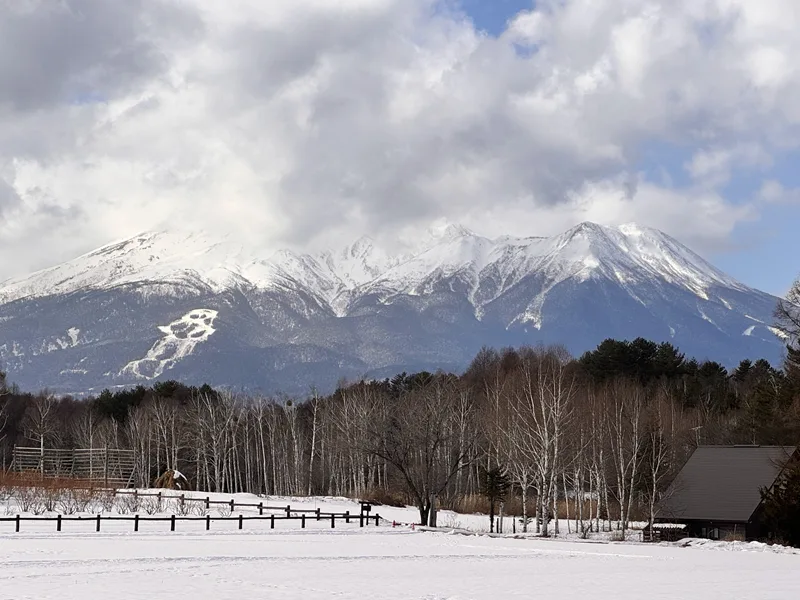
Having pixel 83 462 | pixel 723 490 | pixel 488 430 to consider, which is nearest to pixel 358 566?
pixel 723 490

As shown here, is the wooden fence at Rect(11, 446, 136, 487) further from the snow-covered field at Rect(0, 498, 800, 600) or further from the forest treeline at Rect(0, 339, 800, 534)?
the snow-covered field at Rect(0, 498, 800, 600)

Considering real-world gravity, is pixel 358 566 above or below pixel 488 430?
below

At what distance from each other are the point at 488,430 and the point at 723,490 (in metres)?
21.3

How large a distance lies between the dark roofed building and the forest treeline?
5.64ft

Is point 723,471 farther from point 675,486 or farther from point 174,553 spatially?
point 174,553

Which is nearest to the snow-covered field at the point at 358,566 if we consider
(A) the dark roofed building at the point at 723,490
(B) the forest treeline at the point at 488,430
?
(A) the dark roofed building at the point at 723,490

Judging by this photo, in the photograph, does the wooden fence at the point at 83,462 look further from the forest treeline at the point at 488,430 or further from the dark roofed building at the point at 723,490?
the dark roofed building at the point at 723,490

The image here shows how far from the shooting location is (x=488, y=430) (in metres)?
79.5

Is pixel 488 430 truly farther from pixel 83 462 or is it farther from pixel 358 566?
pixel 83 462

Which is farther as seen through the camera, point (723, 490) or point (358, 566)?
point (723, 490)

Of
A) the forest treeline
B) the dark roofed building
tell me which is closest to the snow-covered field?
the dark roofed building

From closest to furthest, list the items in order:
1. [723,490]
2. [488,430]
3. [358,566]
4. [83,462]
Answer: [358,566]
[723,490]
[488,430]
[83,462]

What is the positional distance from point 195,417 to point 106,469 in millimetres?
22646

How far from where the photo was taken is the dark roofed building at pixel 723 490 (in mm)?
59531
